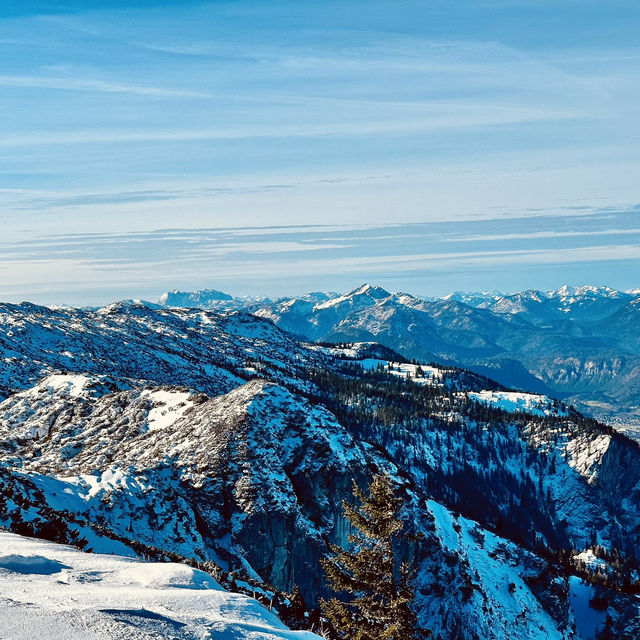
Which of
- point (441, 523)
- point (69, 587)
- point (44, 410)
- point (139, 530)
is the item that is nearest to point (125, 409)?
point (44, 410)

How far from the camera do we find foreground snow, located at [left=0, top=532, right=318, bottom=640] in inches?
521

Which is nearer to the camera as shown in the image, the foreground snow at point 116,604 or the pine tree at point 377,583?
the foreground snow at point 116,604

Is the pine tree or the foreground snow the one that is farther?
the pine tree

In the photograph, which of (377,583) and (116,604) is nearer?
(116,604)

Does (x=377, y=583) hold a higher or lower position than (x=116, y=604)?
lower

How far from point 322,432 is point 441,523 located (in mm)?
25709

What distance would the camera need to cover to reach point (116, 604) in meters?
15.1

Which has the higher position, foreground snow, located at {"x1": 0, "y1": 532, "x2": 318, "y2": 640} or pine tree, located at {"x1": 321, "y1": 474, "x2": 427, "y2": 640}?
foreground snow, located at {"x1": 0, "y1": 532, "x2": 318, "y2": 640}

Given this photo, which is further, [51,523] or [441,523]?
[441,523]

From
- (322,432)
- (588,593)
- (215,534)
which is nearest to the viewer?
(215,534)

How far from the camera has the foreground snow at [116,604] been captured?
43.4 ft

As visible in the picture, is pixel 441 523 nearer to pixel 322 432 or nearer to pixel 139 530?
pixel 322 432

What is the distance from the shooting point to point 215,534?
6019 cm

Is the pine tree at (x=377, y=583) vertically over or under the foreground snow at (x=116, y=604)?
under
